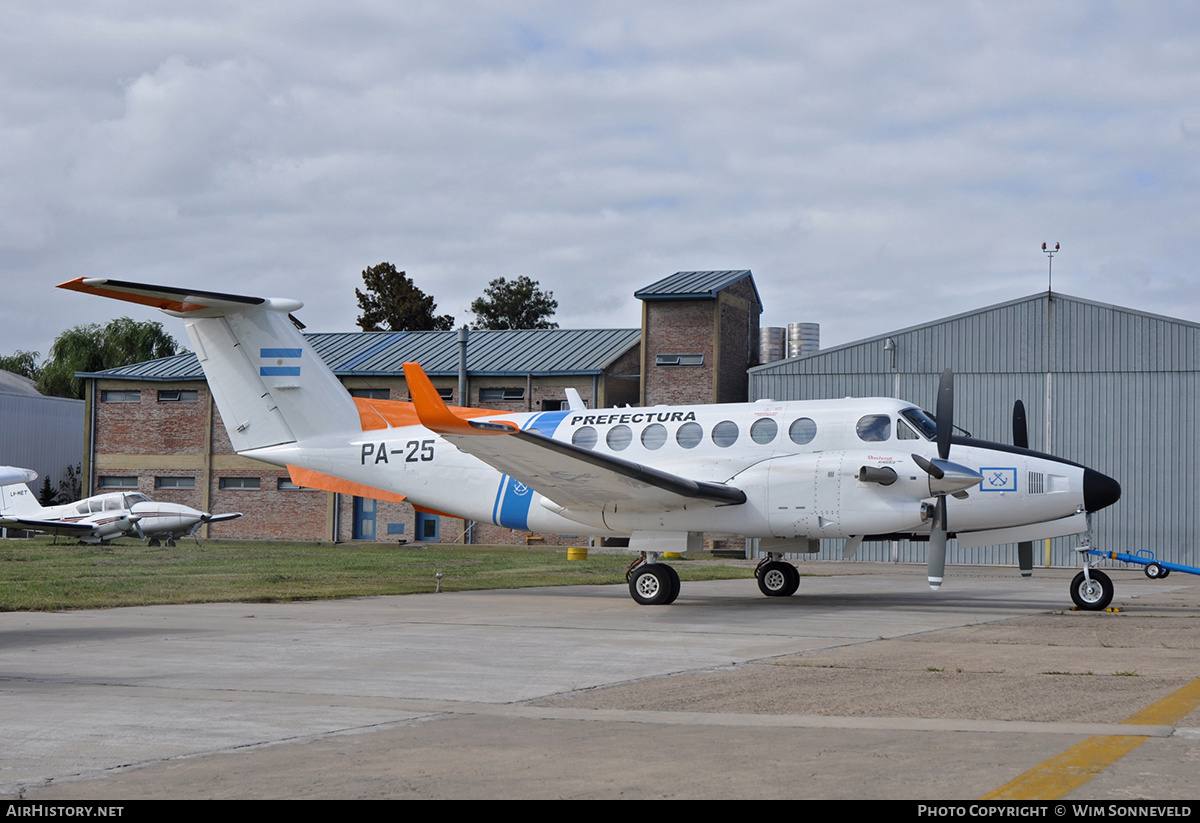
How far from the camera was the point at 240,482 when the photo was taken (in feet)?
165

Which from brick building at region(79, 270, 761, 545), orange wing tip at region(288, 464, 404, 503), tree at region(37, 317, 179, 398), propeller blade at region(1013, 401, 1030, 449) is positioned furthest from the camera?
tree at region(37, 317, 179, 398)

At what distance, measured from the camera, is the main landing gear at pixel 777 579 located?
20516mm

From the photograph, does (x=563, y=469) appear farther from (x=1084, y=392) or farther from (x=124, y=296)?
(x=1084, y=392)

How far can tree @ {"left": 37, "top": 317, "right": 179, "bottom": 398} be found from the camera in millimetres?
74625

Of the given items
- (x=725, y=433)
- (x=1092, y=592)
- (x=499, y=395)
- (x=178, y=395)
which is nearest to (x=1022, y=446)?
(x=1092, y=592)

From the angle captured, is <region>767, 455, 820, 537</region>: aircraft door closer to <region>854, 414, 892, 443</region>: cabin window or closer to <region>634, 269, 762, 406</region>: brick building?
<region>854, 414, 892, 443</region>: cabin window

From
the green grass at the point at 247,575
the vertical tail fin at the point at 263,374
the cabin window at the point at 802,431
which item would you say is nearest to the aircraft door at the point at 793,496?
the cabin window at the point at 802,431

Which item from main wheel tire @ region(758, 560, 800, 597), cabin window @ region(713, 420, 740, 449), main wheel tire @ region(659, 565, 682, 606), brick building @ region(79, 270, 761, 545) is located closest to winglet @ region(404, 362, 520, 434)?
main wheel tire @ region(659, 565, 682, 606)

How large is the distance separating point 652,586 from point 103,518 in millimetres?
29303

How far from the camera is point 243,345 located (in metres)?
20.2

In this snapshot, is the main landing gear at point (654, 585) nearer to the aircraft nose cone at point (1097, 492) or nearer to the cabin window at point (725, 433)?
the cabin window at point (725, 433)

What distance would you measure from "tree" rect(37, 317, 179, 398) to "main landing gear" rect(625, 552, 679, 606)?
64095 millimetres

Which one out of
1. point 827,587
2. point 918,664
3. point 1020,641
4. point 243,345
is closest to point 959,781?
point 918,664
